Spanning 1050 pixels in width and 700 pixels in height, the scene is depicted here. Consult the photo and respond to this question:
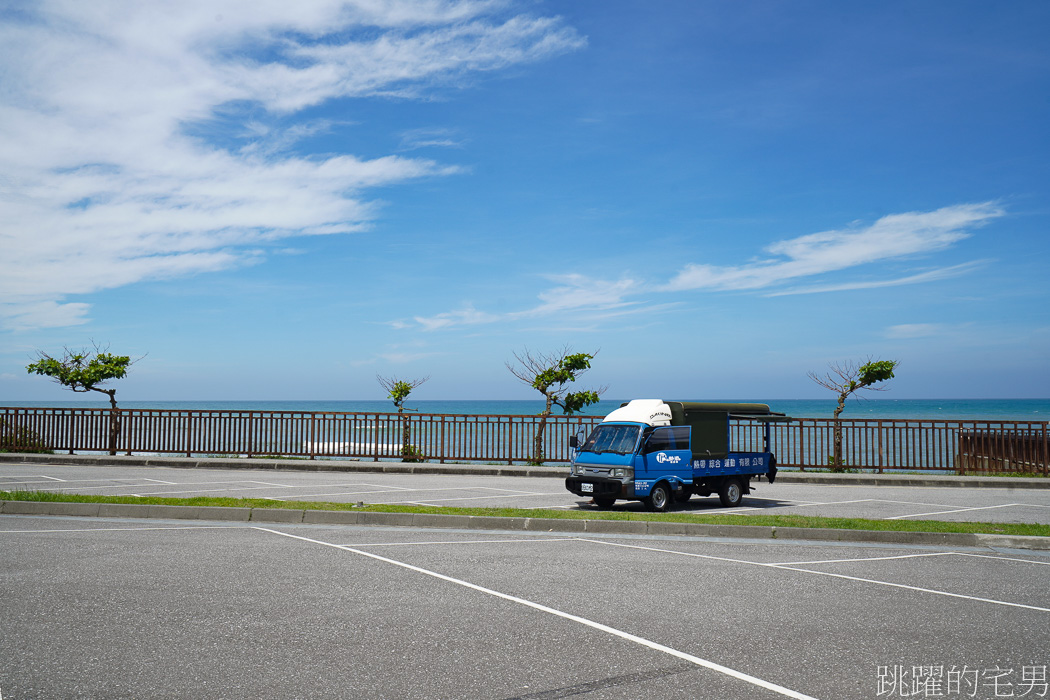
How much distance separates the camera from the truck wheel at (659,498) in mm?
13953

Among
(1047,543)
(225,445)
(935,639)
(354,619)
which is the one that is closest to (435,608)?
(354,619)

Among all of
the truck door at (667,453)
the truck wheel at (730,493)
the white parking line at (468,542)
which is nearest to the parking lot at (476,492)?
the truck wheel at (730,493)

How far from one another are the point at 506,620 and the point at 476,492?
10.4 meters

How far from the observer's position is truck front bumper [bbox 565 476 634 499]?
1372cm

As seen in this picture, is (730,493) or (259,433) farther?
(259,433)

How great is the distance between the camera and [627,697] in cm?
454

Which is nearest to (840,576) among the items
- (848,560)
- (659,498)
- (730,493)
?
(848,560)

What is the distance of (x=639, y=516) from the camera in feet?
39.7

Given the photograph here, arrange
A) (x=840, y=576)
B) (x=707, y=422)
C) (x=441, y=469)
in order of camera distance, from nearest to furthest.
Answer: (x=840, y=576) → (x=707, y=422) → (x=441, y=469)

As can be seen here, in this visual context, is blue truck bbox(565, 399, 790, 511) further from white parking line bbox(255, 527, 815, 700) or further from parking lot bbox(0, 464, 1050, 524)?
white parking line bbox(255, 527, 815, 700)

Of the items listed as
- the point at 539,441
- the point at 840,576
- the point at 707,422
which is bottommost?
the point at 840,576

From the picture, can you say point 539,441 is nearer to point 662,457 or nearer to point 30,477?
point 662,457

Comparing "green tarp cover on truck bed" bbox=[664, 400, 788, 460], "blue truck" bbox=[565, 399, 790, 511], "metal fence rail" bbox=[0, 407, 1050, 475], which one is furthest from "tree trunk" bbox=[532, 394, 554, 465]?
"green tarp cover on truck bed" bbox=[664, 400, 788, 460]

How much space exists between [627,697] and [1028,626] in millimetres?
3730
